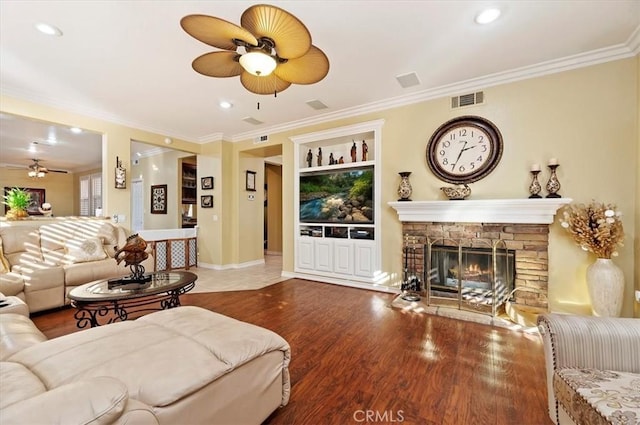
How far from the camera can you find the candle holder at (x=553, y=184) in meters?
3.03

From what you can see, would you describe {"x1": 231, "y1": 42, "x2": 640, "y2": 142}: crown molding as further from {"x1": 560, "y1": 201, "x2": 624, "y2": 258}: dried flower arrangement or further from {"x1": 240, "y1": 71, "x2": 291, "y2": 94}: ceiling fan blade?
{"x1": 240, "y1": 71, "x2": 291, "y2": 94}: ceiling fan blade

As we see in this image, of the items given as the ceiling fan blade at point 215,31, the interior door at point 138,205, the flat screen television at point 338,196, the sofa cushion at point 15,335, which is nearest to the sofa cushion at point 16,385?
the sofa cushion at point 15,335

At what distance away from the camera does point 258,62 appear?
79.4 inches

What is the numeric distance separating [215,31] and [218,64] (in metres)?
0.47

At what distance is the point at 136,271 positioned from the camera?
2754mm

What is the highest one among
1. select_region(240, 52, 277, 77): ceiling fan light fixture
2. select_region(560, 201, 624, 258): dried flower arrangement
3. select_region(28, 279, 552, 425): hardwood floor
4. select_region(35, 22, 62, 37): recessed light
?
select_region(35, 22, 62, 37): recessed light

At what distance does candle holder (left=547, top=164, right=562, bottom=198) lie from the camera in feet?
9.94

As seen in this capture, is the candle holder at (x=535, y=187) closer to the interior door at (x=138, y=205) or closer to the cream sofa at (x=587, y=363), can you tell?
the cream sofa at (x=587, y=363)

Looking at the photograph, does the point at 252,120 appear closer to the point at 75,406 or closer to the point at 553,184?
the point at 553,184

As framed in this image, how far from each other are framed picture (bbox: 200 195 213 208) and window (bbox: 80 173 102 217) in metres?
5.32

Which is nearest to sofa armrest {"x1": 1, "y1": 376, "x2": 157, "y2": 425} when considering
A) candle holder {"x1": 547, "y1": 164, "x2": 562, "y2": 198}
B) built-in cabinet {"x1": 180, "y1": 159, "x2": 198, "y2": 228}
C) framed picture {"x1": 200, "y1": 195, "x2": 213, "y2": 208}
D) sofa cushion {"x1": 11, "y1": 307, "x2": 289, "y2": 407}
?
sofa cushion {"x1": 11, "y1": 307, "x2": 289, "y2": 407}

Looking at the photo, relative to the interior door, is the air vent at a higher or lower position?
higher

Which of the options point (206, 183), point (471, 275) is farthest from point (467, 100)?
point (206, 183)

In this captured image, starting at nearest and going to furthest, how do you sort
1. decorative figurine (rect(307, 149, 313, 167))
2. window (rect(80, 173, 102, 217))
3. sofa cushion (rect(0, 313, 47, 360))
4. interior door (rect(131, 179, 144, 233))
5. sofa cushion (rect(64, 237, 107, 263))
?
sofa cushion (rect(0, 313, 47, 360)), sofa cushion (rect(64, 237, 107, 263)), decorative figurine (rect(307, 149, 313, 167)), interior door (rect(131, 179, 144, 233)), window (rect(80, 173, 102, 217))
